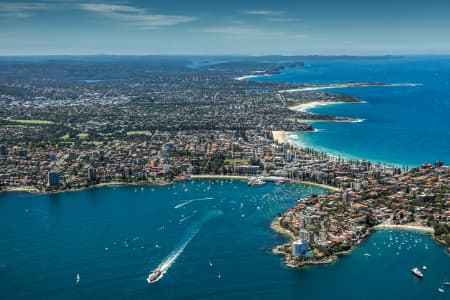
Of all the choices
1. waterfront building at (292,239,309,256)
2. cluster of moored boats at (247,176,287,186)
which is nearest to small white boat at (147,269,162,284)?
waterfront building at (292,239,309,256)

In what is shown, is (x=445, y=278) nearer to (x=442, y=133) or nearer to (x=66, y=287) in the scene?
(x=66, y=287)

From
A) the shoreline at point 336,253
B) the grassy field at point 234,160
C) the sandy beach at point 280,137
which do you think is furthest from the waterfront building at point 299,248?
the sandy beach at point 280,137

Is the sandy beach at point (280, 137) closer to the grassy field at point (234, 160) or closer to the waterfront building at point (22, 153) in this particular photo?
the grassy field at point (234, 160)

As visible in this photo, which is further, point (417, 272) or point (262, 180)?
point (262, 180)

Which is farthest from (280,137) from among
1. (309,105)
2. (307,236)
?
(307,236)

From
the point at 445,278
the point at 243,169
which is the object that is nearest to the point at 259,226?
the point at 445,278

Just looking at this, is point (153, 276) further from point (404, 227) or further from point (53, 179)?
point (53, 179)
